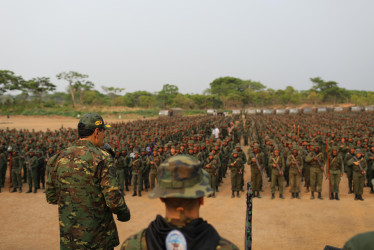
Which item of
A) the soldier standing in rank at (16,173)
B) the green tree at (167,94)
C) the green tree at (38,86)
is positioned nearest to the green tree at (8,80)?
the green tree at (38,86)

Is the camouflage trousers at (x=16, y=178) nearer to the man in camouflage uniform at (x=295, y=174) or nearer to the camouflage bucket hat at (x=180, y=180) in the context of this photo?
the man in camouflage uniform at (x=295, y=174)

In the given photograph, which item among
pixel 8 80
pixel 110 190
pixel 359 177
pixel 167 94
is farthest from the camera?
pixel 167 94

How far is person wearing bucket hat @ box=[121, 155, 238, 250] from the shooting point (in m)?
1.31

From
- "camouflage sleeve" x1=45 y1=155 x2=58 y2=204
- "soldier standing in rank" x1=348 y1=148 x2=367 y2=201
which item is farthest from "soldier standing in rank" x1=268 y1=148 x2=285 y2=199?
"camouflage sleeve" x1=45 y1=155 x2=58 y2=204

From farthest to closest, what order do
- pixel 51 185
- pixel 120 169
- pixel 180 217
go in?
pixel 120 169, pixel 51 185, pixel 180 217

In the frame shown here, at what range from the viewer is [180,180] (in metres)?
1.42

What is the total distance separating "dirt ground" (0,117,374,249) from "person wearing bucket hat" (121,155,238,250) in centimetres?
462

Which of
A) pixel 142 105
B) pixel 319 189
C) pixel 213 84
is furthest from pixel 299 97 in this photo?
pixel 319 189

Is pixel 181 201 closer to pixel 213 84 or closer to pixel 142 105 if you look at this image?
pixel 142 105

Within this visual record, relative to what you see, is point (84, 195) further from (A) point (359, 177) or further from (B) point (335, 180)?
(A) point (359, 177)

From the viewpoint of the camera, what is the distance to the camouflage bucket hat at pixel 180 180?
1.40m

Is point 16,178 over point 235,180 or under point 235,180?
under

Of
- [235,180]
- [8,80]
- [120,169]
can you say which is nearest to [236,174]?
[235,180]

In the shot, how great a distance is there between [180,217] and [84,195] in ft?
4.22
